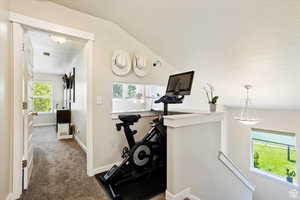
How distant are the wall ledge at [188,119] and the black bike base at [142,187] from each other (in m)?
0.91

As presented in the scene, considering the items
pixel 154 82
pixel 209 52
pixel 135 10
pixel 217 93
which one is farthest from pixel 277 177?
pixel 135 10

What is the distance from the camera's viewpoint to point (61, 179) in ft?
6.59

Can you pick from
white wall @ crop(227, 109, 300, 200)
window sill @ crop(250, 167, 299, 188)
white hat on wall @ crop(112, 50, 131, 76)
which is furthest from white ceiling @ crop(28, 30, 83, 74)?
window sill @ crop(250, 167, 299, 188)

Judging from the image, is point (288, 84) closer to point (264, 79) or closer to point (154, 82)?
point (264, 79)

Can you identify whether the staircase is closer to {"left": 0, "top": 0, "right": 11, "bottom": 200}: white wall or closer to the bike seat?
the bike seat

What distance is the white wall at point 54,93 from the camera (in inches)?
238

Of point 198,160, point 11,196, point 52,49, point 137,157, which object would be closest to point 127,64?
point 137,157

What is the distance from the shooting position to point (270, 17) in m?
1.57

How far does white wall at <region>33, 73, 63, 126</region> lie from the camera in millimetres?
6047

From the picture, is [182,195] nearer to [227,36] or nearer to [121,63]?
[121,63]

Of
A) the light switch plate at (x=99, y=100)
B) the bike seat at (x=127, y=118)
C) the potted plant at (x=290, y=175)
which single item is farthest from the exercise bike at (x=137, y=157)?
the potted plant at (x=290, y=175)

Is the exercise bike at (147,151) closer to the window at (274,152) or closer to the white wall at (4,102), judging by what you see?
the white wall at (4,102)

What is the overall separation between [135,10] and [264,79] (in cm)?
248

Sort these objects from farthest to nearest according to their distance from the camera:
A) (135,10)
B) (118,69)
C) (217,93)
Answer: (217,93) → (118,69) → (135,10)
